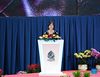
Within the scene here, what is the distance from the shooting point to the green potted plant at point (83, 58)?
25.2ft

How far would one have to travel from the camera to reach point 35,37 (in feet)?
26.3

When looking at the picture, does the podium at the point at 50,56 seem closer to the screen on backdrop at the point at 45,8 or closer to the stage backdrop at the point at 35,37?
the stage backdrop at the point at 35,37

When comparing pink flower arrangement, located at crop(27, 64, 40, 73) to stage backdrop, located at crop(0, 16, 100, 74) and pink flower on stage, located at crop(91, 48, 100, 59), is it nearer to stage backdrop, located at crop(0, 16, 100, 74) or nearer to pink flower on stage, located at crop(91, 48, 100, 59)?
stage backdrop, located at crop(0, 16, 100, 74)

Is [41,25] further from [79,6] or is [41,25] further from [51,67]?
[51,67]

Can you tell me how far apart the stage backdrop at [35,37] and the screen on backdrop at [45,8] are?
0.16 metres

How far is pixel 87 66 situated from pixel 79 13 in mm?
1586

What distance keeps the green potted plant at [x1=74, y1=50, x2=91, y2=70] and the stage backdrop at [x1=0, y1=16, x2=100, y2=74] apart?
0.84 feet

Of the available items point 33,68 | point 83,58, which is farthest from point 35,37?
point 83,58

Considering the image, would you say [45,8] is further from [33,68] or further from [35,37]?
[33,68]

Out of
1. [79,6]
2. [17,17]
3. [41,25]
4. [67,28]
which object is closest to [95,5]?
[79,6]

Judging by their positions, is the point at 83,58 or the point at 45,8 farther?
the point at 45,8

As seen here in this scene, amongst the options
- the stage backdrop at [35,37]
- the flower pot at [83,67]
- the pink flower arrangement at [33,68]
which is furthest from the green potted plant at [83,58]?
the pink flower arrangement at [33,68]

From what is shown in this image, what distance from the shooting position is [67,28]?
26.6 feet

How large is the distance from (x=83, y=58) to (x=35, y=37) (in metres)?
1.52
